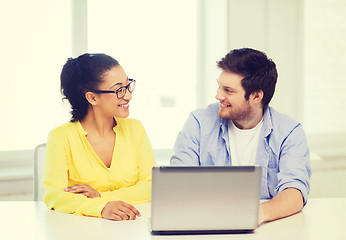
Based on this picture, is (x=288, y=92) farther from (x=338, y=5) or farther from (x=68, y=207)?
(x=68, y=207)

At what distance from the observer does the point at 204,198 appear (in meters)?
1.50

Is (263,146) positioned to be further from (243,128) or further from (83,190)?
(83,190)

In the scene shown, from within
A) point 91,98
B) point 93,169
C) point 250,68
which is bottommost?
point 93,169

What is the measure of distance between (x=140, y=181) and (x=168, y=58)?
69.8 inches

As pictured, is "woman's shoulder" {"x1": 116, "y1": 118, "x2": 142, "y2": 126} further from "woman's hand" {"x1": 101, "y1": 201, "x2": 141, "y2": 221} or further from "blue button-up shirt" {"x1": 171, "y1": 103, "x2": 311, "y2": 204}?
"woman's hand" {"x1": 101, "y1": 201, "x2": 141, "y2": 221}

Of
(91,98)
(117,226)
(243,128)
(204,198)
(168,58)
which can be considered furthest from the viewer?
(168,58)

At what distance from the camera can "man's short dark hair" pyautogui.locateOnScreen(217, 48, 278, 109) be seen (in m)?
2.39

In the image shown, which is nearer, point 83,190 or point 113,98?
point 83,190

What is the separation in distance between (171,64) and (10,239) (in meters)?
2.42

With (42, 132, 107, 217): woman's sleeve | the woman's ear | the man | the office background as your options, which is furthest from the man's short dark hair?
the office background

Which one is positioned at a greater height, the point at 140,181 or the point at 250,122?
the point at 250,122

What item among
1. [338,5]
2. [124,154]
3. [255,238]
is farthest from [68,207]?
[338,5]

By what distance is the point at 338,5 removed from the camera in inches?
154

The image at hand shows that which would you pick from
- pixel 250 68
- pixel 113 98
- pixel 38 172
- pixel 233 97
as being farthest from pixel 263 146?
pixel 38 172
